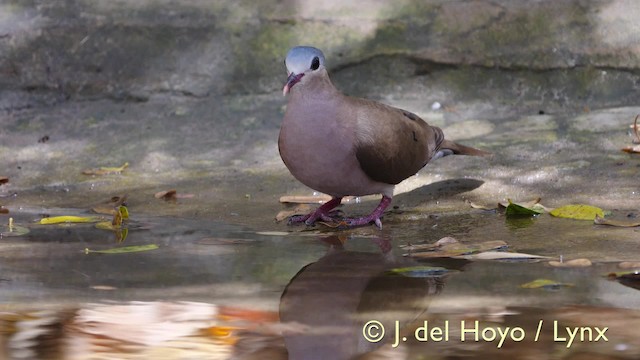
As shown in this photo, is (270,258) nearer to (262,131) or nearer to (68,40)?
(262,131)

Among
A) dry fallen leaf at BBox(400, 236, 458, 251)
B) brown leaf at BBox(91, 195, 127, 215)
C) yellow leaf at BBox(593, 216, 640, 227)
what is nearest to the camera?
dry fallen leaf at BBox(400, 236, 458, 251)

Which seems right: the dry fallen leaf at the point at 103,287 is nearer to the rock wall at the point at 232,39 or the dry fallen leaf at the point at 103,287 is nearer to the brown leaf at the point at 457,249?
the brown leaf at the point at 457,249

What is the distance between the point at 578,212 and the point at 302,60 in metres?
1.32

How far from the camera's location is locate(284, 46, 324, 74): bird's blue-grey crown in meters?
4.72

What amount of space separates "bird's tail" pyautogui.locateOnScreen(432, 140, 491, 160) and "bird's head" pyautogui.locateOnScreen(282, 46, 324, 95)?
3.10 ft

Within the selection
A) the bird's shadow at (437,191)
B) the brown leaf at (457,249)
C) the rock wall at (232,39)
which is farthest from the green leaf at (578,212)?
the rock wall at (232,39)

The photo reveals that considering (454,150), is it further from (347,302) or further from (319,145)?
(347,302)

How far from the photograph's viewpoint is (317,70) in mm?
4777

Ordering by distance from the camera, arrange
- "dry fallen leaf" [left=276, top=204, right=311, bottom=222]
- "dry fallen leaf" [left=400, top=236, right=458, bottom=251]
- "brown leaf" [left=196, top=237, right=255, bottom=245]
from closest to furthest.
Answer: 1. "dry fallen leaf" [left=400, top=236, right=458, bottom=251]
2. "brown leaf" [left=196, top=237, right=255, bottom=245]
3. "dry fallen leaf" [left=276, top=204, right=311, bottom=222]

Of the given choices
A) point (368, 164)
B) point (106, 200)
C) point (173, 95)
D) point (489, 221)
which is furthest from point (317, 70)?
point (173, 95)

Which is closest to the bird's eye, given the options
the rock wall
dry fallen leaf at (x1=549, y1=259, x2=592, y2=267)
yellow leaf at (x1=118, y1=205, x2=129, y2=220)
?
yellow leaf at (x1=118, y1=205, x2=129, y2=220)

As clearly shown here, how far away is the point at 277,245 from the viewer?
4.42 metres

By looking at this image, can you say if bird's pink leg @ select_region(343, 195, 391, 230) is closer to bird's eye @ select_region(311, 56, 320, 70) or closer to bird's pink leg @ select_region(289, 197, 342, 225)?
bird's pink leg @ select_region(289, 197, 342, 225)

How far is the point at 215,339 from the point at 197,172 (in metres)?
2.85
